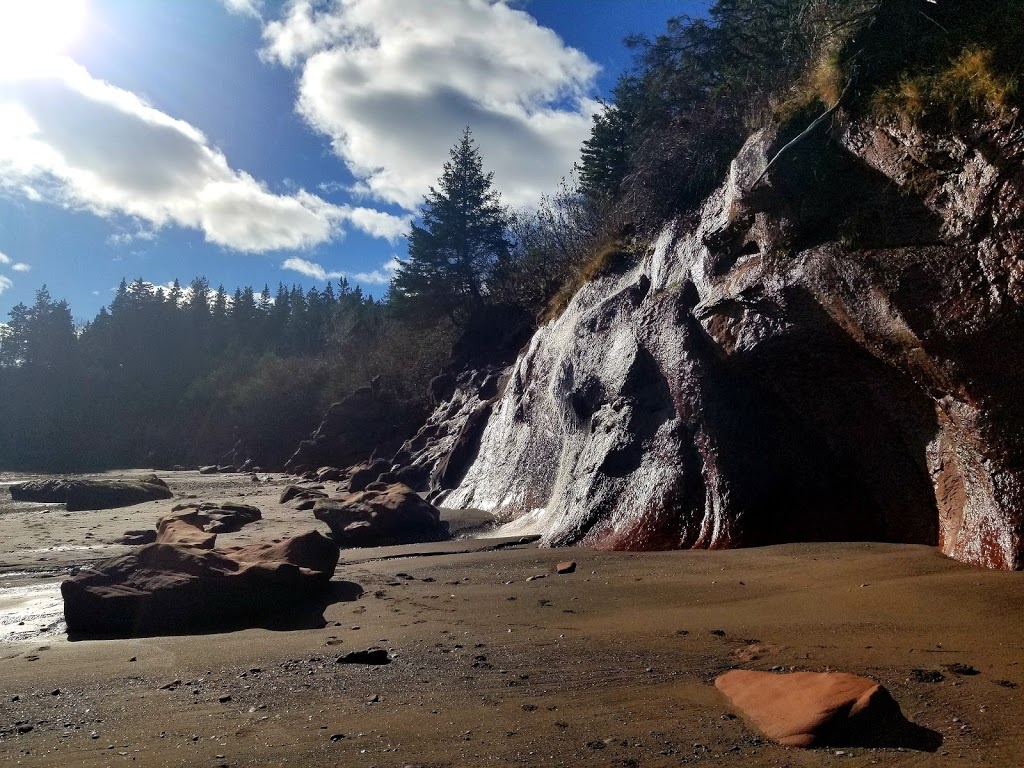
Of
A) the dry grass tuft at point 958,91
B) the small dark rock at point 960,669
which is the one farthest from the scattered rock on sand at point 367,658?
the dry grass tuft at point 958,91

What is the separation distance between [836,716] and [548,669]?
1.34 m

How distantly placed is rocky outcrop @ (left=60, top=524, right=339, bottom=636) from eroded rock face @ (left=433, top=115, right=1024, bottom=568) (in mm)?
3151

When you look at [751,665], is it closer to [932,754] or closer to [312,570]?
[932,754]

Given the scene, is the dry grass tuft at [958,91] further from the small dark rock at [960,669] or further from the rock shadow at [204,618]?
the rock shadow at [204,618]

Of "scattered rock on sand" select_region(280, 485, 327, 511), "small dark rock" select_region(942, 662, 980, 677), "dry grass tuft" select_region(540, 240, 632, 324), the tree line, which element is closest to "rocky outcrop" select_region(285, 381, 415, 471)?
the tree line

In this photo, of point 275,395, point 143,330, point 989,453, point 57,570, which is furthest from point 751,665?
point 143,330

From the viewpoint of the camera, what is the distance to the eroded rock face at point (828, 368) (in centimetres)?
465

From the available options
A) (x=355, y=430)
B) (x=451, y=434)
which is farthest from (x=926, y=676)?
(x=355, y=430)

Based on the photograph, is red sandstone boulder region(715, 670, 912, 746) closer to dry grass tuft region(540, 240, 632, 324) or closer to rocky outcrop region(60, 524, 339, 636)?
Result: rocky outcrop region(60, 524, 339, 636)

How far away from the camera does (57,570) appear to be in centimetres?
741

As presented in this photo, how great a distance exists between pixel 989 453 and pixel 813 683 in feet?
9.32

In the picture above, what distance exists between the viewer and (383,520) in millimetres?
9430

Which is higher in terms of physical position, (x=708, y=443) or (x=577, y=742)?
(x=708, y=443)

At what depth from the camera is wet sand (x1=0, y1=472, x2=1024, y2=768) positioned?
2549mm
